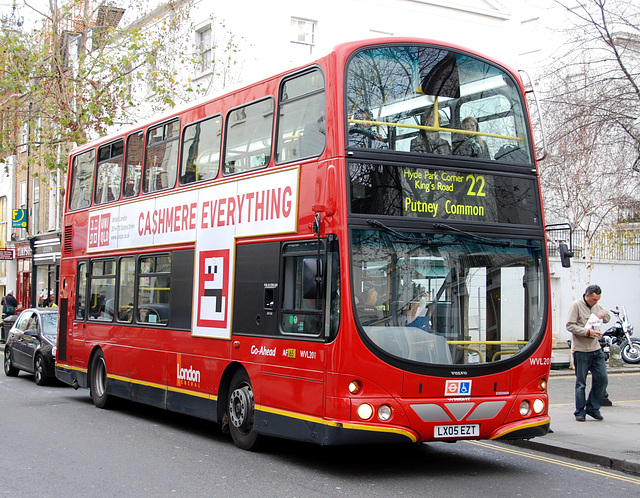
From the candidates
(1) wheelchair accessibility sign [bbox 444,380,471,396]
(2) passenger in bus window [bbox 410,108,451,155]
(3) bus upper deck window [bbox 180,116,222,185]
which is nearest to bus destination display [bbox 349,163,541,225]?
(2) passenger in bus window [bbox 410,108,451,155]

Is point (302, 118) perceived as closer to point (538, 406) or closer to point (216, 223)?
point (216, 223)

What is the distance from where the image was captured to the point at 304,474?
336 inches

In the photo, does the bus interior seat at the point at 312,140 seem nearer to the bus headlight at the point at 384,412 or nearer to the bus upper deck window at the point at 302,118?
the bus upper deck window at the point at 302,118

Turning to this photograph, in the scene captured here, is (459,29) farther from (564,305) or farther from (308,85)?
(308,85)

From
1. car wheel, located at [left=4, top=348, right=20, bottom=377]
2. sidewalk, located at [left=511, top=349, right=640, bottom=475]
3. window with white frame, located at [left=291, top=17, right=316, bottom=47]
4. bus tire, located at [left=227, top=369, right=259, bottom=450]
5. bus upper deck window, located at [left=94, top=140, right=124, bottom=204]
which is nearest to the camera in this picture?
sidewalk, located at [left=511, top=349, right=640, bottom=475]

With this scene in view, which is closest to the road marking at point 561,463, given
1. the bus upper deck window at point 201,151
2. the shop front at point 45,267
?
the bus upper deck window at point 201,151

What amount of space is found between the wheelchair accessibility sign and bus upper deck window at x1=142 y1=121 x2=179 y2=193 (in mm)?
5453

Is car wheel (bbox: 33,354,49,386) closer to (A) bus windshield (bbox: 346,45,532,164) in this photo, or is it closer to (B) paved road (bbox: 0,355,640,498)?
(B) paved road (bbox: 0,355,640,498)

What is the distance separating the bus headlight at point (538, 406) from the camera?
29.1 feet

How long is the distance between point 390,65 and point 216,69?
20256 millimetres

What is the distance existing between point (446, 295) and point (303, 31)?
77.3 feet

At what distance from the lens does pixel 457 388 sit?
8.37 meters

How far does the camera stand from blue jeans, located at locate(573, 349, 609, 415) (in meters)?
12.0

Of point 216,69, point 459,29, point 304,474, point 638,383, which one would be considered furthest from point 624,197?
point 459,29
